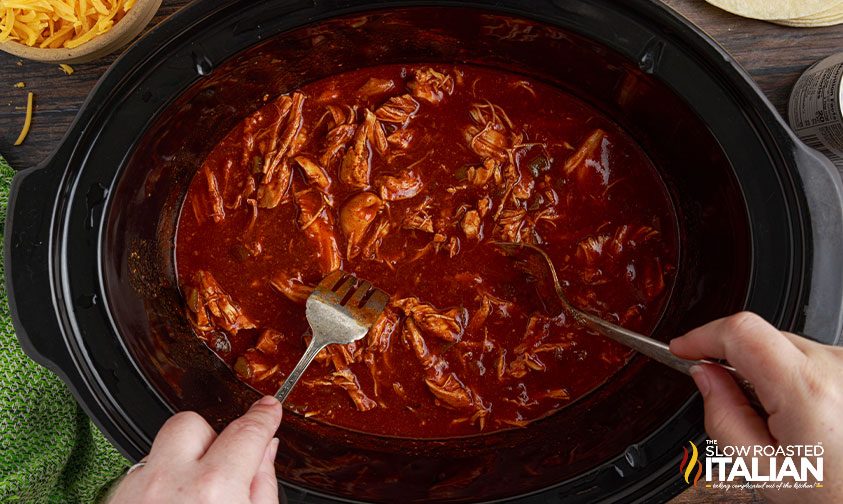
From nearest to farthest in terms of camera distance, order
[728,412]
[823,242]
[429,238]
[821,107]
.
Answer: [728,412] < [823,242] < [821,107] < [429,238]

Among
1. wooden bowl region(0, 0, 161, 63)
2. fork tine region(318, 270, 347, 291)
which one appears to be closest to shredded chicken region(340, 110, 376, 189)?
fork tine region(318, 270, 347, 291)

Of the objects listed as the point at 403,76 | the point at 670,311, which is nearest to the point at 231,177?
the point at 403,76

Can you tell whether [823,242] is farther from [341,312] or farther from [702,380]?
[341,312]

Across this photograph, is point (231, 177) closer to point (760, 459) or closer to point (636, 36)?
point (636, 36)

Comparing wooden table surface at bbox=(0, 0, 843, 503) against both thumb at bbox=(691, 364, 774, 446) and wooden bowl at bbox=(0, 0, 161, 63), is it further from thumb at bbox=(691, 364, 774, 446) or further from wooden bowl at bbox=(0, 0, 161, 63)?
thumb at bbox=(691, 364, 774, 446)

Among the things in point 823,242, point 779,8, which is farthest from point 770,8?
point 823,242

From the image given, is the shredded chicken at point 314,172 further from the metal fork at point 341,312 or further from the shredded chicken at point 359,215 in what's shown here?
the metal fork at point 341,312
